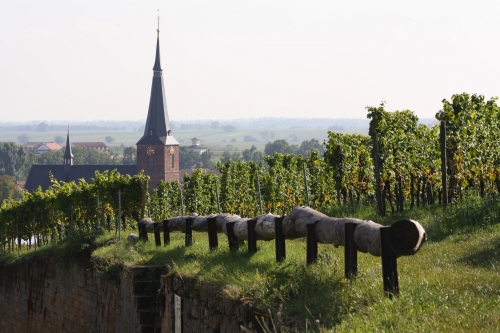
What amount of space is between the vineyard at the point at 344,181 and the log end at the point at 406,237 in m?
8.52

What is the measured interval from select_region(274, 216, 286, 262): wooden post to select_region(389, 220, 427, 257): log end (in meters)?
2.74

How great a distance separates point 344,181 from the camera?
25.4 m

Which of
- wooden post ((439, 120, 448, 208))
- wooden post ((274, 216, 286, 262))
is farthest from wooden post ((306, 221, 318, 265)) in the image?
wooden post ((439, 120, 448, 208))

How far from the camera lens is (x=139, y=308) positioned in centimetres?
1396

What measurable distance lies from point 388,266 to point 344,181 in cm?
1735

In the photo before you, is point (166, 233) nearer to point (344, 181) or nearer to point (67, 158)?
point (344, 181)

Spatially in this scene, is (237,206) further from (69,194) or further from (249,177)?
(69,194)

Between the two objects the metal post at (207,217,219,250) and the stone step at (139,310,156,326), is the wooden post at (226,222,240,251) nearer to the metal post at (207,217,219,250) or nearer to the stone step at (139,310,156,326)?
the metal post at (207,217,219,250)

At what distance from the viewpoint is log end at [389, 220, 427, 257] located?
7840mm

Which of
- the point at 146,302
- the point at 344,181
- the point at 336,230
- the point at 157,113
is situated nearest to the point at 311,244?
the point at 336,230

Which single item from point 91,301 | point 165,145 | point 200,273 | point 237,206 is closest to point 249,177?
point 237,206

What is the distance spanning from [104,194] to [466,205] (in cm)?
1975

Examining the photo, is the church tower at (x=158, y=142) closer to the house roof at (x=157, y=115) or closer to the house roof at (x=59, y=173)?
the house roof at (x=157, y=115)

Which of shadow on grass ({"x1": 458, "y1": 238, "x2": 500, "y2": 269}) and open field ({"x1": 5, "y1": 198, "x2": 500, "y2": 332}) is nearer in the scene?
open field ({"x1": 5, "y1": 198, "x2": 500, "y2": 332})
